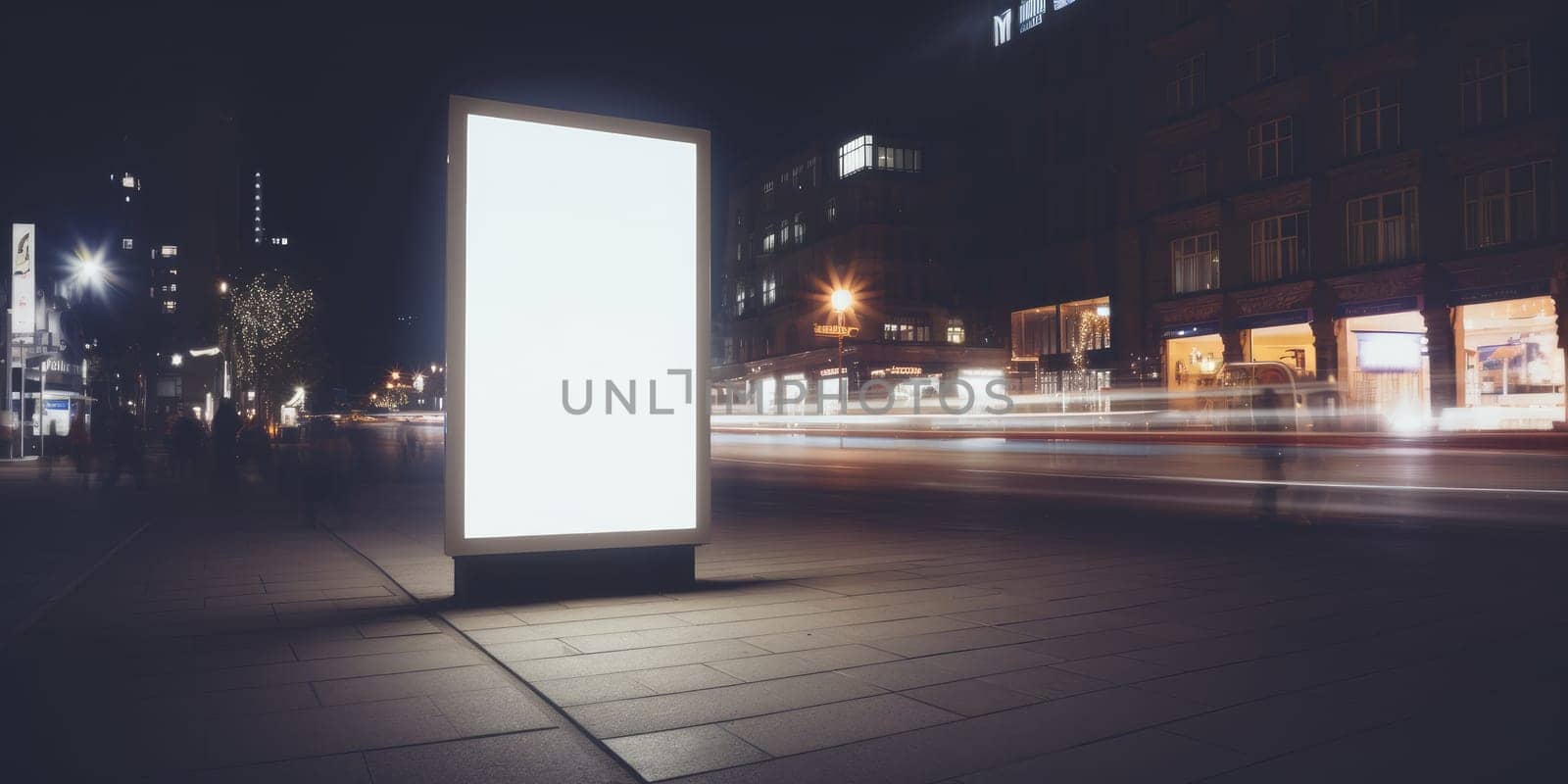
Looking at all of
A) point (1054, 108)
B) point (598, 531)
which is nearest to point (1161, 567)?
point (598, 531)

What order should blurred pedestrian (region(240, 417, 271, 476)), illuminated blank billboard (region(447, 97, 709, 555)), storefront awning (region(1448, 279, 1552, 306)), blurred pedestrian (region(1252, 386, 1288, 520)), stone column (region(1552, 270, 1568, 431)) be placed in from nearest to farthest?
1. illuminated blank billboard (region(447, 97, 709, 555))
2. blurred pedestrian (region(1252, 386, 1288, 520))
3. blurred pedestrian (region(240, 417, 271, 476))
4. stone column (region(1552, 270, 1568, 431))
5. storefront awning (region(1448, 279, 1552, 306))

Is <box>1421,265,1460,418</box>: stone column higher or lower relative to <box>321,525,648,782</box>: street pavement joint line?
higher

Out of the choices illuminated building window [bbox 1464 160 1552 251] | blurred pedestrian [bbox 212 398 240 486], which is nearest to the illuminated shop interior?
illuminated building window [bbox 1464 160 1552 251]

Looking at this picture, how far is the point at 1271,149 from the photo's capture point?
1427 inches

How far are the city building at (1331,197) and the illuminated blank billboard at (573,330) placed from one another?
707 inches

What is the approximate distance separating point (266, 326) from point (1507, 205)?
49.2m

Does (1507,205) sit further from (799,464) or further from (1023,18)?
(1023,18)

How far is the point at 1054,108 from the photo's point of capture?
155 feet

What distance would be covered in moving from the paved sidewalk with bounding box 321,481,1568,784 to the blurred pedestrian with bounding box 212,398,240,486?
10.3m

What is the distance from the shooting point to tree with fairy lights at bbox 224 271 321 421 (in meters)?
Answer: 48.7

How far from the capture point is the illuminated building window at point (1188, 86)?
38625mm

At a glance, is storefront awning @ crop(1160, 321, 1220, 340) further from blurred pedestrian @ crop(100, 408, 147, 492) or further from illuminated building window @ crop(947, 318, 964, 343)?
blurred pedestrian @ crop(100, 408, 147, 492)

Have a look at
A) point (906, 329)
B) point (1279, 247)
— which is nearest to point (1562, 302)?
point (1279, 247)

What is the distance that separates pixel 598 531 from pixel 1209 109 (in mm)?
36736
